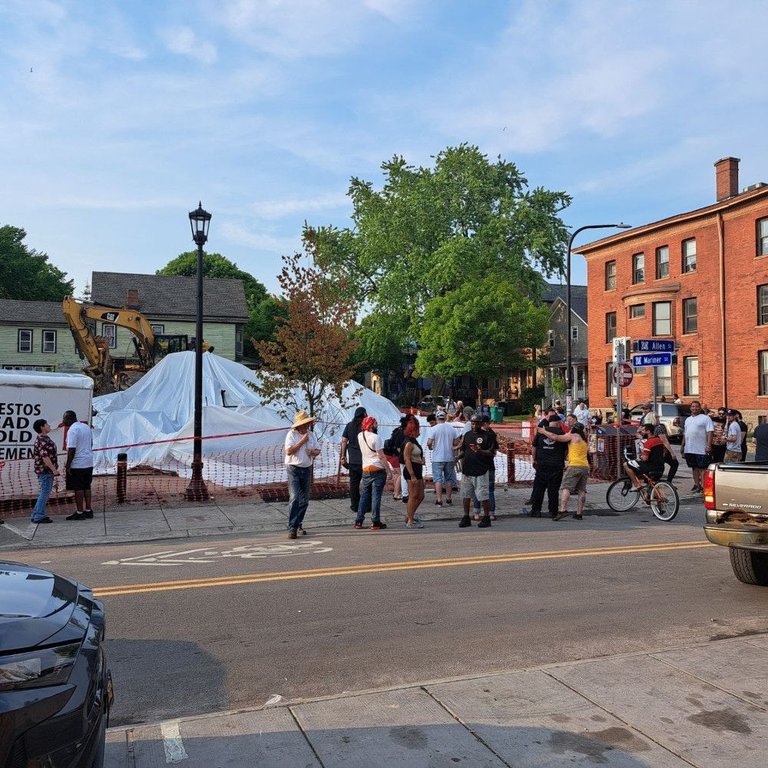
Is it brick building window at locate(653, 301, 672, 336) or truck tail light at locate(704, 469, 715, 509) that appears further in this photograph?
brick building window at locate(653, 301, 672, 336)

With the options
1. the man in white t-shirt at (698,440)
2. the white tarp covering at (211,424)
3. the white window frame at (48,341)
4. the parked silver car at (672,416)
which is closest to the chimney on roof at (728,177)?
the parked silver car at (672,416)

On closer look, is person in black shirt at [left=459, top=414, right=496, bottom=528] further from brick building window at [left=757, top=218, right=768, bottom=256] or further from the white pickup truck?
brick building window at [left=757, top=218, right=768, bottom=256]

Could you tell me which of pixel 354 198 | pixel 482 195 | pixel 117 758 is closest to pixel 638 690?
pixel 117 758

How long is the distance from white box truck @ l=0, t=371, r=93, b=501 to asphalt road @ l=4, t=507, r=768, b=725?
4.12 meters

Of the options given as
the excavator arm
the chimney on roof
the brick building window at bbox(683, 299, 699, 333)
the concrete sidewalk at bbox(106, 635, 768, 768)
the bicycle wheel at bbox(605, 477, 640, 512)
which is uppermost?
the chimney on roof

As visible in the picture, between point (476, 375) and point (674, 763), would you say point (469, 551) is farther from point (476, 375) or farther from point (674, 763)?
point (476, 375)

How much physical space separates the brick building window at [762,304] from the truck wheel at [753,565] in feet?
99.1

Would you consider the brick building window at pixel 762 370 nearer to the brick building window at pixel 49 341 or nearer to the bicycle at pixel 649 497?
the bicycle at pixel 649 497

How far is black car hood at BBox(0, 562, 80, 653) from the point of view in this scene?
112 inches

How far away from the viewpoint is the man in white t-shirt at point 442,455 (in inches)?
553

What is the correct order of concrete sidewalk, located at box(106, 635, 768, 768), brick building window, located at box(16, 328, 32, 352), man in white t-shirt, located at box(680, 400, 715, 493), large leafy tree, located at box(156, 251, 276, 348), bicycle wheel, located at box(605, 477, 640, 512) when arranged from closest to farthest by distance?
concrete sidewalk, located at box(106, 635, 768, 768), bicycle wheel, located at box(605, 477, 640, 512), man in white t-shirt, located at box(680, 400, 715, 493), brick building window, located at box(16, 328, 32, 352), large leafy tree, located at box(156, 251, 276, 348)

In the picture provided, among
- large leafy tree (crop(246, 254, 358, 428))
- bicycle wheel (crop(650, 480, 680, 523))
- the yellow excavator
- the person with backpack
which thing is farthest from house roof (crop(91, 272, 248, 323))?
bicycle wheel (crop(650, 480, 680, 523))

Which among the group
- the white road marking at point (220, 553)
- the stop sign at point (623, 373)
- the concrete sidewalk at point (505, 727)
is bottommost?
the white road marking at point (220, 553)

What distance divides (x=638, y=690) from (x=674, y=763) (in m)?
0.92
